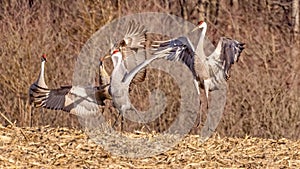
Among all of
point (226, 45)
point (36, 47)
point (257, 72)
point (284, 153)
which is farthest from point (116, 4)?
point (284, 153)

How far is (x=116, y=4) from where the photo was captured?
549 inches

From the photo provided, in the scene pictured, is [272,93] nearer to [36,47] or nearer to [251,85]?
[251,85]

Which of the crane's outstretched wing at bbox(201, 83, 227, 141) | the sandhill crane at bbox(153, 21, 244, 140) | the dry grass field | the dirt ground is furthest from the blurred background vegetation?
the dirt ground

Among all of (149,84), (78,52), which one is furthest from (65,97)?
(78,52)

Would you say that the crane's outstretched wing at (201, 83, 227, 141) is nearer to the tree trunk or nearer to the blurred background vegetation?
the blurred background vegetation

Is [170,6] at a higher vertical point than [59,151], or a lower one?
higher

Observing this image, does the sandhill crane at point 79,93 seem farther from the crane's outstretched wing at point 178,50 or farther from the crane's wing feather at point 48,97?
the crane's outstretched wing at point 178,50

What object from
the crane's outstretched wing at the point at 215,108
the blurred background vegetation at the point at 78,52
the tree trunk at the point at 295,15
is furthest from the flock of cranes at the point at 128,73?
the tree trunk at the point at 295,15

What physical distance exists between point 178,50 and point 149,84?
9.66ft

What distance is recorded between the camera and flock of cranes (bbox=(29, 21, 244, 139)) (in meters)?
8.66

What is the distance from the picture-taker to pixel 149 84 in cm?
1197

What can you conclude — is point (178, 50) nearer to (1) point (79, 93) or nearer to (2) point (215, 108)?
(1) point (79, 93)

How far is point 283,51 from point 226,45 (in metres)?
4.29

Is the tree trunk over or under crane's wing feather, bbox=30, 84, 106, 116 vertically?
over
